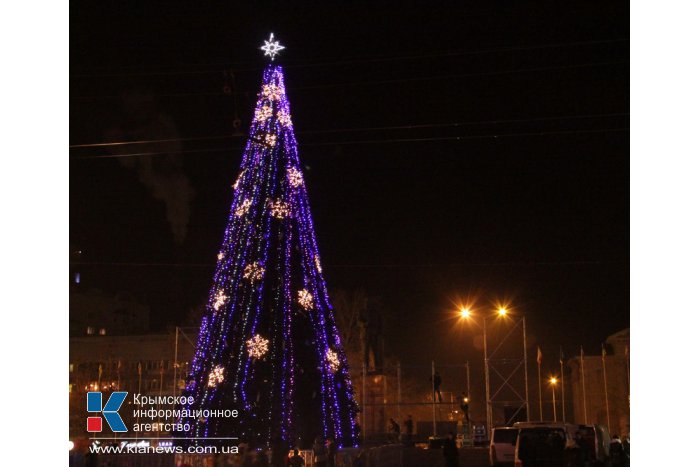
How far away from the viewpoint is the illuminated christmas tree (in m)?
16.4

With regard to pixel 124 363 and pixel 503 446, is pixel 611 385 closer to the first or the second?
pixel 124 363

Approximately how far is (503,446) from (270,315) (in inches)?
234

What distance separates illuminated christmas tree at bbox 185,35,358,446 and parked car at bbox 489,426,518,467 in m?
3.22

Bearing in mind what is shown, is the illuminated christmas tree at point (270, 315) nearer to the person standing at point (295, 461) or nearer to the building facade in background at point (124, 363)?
the person standing at point (295, 461)

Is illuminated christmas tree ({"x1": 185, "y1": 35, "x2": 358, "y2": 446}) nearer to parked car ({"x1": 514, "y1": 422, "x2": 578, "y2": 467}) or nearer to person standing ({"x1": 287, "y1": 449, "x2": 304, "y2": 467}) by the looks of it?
person standing ({"x1": 287, "y1": 449, "x2": 304, "y2": 467})

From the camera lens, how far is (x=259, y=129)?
Answer: 16.9 metres

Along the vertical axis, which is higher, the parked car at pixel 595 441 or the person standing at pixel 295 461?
the person standing at pixel 295 461

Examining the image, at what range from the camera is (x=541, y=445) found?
15609 millimetres

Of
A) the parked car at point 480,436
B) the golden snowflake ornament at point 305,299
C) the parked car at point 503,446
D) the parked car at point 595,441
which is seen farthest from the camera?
the parked car at point 480,436

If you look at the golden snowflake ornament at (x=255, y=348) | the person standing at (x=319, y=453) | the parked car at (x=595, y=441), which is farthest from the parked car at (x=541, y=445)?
the golden snowflake ornament at (x=255, y=348)

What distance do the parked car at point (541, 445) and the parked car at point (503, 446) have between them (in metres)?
1.70

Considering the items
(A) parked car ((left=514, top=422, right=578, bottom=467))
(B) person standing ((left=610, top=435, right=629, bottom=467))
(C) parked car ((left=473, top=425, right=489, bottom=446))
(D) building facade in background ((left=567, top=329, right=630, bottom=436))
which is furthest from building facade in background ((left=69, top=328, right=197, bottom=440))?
(D) building facade in background ((left=567, top=329, right=630, bottom=436))

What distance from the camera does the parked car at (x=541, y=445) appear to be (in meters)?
15.4

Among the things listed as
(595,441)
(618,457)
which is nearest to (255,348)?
(618,457)
